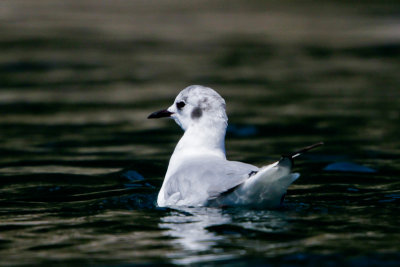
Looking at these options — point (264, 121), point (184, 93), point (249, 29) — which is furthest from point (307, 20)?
point (184, 93)

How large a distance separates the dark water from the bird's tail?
12 cm

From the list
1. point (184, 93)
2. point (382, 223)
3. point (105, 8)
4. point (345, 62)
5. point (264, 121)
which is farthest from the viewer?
point (105, 8)

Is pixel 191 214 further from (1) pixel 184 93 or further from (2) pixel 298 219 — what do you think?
(1) pixel 184 93

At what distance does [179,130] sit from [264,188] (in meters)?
5.99

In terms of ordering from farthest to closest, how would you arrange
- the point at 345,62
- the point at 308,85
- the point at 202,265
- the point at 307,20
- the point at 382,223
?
the point at 307,20, the point at 345,62, the point at 308,85, the point at 382,223, the point at 202,265

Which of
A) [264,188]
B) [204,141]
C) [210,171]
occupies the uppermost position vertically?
[204,141]

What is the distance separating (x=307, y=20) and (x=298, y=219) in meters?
18.5

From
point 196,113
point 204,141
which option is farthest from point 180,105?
point 204,141

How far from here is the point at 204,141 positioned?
302 inches

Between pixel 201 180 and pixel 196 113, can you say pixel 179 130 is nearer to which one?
pixel 196 113

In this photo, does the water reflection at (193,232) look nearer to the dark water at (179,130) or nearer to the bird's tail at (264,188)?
the dark water at (179,130)

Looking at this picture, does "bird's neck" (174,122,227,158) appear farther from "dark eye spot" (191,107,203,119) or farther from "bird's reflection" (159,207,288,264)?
"bird's reflection" (159,207,288,264)

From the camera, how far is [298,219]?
648 cm

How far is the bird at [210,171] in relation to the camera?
6273 millimetres
